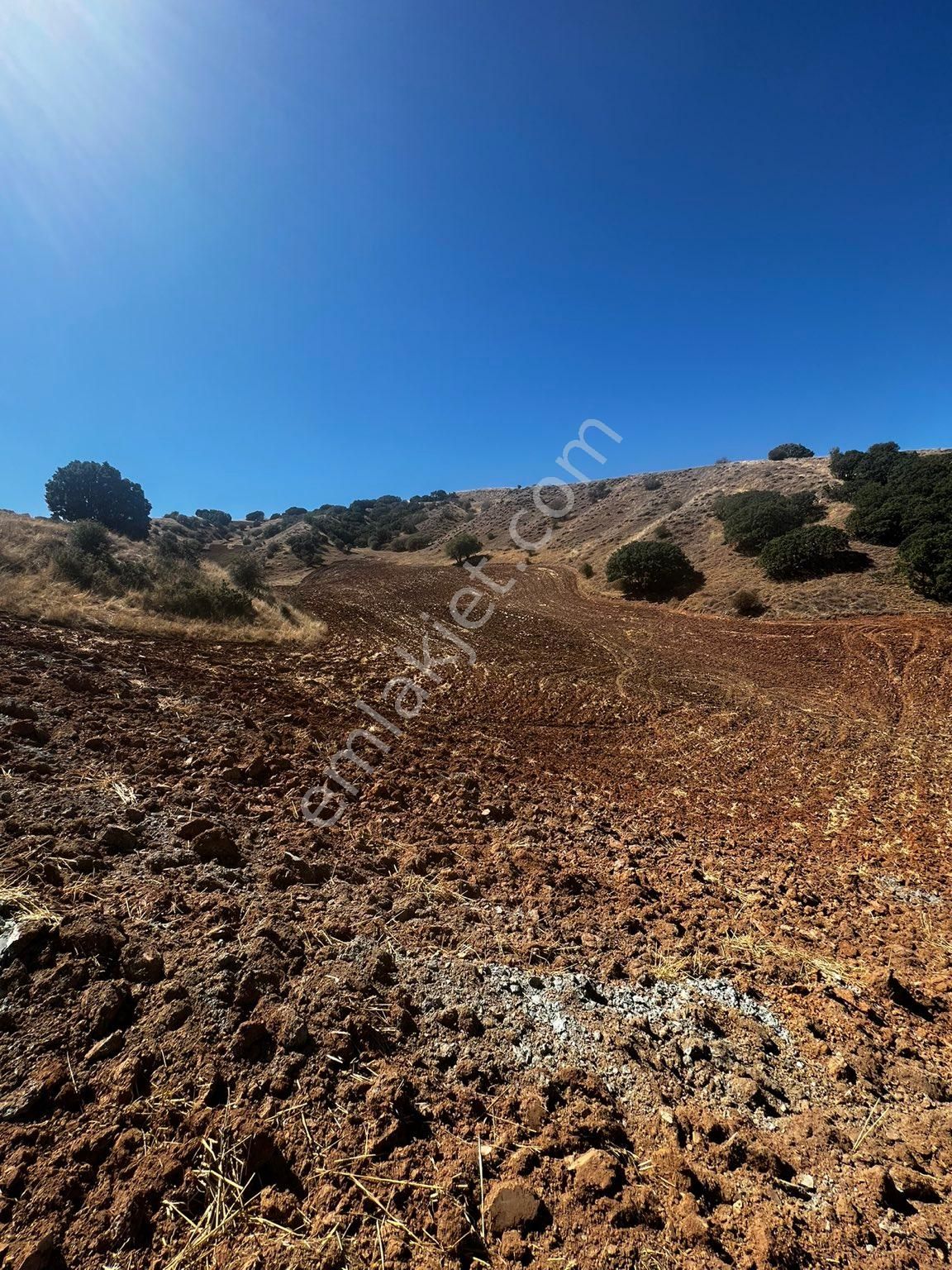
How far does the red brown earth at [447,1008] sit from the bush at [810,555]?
14185 mm

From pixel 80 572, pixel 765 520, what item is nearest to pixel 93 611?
pixel 80 572

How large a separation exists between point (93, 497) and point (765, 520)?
137 ft

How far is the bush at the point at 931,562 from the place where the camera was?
1400 centimetres

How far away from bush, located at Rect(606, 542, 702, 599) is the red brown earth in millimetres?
15944

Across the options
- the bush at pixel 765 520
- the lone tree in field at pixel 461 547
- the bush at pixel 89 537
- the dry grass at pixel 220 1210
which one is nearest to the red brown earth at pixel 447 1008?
the dry grass at pixel 220 1210

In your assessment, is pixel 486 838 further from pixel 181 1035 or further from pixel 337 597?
pixel 337 597

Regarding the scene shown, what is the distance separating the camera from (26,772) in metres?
3.64

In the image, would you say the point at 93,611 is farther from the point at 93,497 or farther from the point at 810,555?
the point at 93,497

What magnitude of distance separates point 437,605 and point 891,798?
16626mm

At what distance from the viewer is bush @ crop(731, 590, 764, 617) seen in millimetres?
16781

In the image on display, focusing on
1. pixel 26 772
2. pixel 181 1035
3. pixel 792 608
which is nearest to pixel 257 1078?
pixel 181 1035

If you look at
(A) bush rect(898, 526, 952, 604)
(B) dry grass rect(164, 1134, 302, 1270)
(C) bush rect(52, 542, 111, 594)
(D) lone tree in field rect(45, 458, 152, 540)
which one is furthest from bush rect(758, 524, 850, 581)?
(D) lone tree in field rect(45, 458, 152, 540)

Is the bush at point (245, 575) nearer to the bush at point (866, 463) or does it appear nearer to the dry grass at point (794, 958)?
the dry grass at point (794, 958)

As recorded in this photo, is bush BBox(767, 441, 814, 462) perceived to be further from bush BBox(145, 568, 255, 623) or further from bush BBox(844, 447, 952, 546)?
bush BBox(145, 568, 255, 623)
